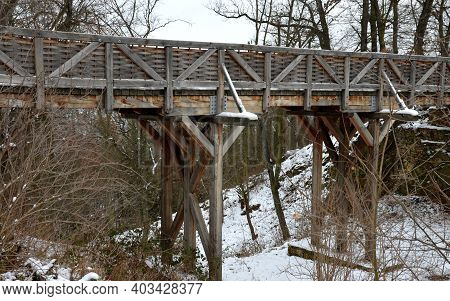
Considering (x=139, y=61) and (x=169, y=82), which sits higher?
(x=139, y=61)

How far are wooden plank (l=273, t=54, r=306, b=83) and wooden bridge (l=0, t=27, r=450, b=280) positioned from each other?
0.06 ft

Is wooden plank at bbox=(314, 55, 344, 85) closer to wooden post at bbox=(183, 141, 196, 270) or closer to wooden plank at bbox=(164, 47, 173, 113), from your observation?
wooden post at bbox=(183, 141, 196, 270)

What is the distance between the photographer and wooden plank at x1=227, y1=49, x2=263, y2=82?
7.02m

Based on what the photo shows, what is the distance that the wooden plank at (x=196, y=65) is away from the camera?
6.48m

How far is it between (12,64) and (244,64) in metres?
3.29

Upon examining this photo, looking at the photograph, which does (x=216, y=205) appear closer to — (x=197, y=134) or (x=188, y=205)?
(x=188, y=205)

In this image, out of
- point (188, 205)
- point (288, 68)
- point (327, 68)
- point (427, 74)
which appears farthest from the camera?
point (427, 74)

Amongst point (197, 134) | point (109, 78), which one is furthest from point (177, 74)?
point (109, 78)

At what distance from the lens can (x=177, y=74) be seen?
6559 millimetres

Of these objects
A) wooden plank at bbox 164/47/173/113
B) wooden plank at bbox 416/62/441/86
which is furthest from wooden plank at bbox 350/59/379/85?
wooden plank at bbox 164/47/173/113

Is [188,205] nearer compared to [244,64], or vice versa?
[244,64]

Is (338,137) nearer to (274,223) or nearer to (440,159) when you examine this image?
(440,159)

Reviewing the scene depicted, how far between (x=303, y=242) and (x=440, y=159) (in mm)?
4101

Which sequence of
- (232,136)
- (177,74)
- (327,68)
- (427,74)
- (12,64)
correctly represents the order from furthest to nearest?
(427,74)
(327,68)
(232,136)
(177,74)
(12,64)
